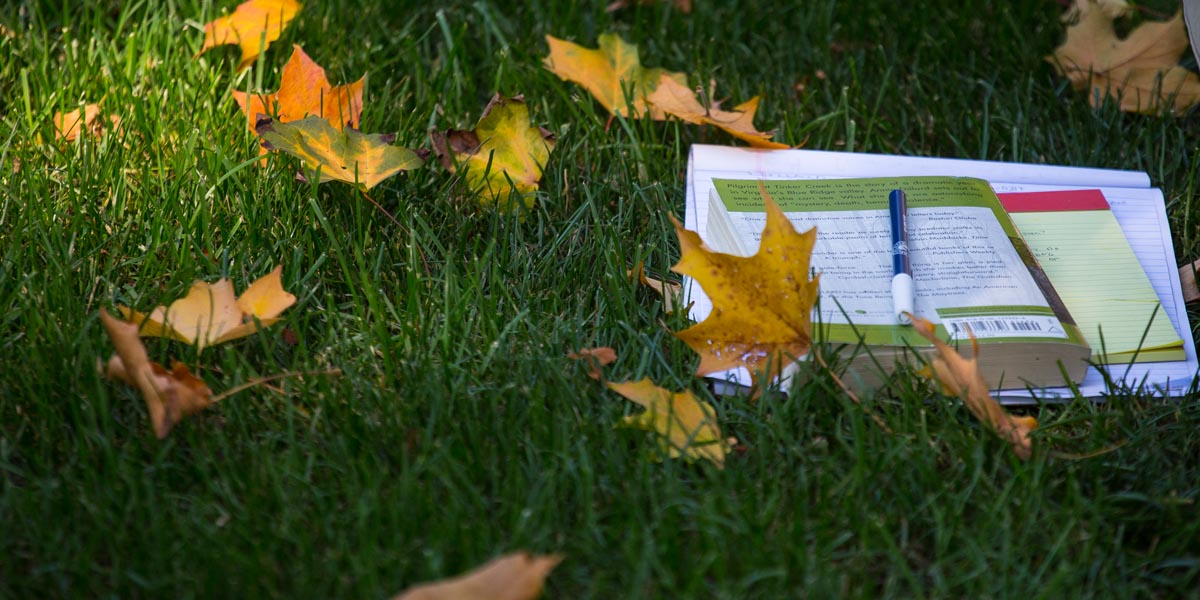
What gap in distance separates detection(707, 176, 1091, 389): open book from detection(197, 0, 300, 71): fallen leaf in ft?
2.56

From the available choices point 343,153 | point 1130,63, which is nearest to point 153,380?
point 343,153

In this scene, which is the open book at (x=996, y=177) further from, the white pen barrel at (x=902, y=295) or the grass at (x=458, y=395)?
the white pen barrel at (x=902, y=295)

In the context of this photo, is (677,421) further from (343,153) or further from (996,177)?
(996,177)

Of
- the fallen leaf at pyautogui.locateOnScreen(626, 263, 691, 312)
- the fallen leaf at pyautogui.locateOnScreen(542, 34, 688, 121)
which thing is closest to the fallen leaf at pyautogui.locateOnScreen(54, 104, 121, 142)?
the fallen leaf at pyautogui.locateOnScreen(542, 34, 688, 121)

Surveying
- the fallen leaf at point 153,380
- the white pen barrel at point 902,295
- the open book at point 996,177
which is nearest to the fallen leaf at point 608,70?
the open book at point 996,177

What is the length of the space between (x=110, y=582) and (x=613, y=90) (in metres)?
1.02

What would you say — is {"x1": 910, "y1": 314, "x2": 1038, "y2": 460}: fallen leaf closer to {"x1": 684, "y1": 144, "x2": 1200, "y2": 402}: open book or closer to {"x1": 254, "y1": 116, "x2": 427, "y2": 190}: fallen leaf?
{"x1": 684, "y1": 144, "x2": 1200, "y2": 402}: open book

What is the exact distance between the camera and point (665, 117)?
5.20 ft

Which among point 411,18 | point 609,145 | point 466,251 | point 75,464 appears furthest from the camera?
point 411,18

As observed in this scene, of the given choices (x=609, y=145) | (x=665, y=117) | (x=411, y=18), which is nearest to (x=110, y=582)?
(x=609, y=145)

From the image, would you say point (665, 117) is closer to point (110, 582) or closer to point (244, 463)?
point (244, 463)

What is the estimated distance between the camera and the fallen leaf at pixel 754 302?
110 centimetres

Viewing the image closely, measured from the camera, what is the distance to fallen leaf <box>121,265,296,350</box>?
1.12m

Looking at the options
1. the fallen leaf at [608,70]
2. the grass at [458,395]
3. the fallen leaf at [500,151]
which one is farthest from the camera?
the fallen leaf at [608,70]
